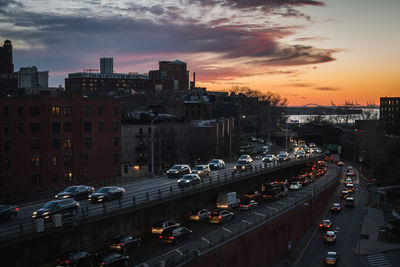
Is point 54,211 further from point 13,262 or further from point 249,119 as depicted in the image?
point 249,119

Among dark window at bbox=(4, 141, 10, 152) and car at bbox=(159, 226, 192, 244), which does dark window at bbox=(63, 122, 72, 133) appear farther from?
car at bbox=(159, 226, 192, 244)

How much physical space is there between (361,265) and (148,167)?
43914mm

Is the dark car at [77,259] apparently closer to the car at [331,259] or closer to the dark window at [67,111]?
the car at [331,259]

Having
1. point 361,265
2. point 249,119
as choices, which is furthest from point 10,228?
point 249,119

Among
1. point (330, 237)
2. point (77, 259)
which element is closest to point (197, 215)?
point (77, 259)

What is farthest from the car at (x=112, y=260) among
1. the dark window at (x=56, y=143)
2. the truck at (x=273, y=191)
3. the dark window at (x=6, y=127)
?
the dark window at (x=6, y=127)

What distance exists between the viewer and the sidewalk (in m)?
42.5

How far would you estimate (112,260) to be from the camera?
2359cm

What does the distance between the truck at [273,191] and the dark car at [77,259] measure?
34.6m

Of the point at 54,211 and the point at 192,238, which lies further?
the point at 192,238

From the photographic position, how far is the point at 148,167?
74000mm

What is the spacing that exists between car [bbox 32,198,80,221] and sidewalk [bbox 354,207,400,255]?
30.3 metres

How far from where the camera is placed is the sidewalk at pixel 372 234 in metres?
42.5

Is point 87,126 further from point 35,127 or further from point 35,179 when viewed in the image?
point 35,179
